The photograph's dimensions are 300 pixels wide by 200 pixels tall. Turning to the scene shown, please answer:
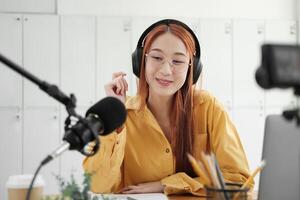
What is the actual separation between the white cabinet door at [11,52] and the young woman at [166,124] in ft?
6.27

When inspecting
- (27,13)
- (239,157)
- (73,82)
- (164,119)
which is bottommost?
(239,157)

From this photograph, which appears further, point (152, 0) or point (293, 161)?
point (152, 0)

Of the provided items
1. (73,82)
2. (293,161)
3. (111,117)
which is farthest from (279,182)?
(73,82)

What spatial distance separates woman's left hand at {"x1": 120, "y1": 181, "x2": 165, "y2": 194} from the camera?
4.98 feet

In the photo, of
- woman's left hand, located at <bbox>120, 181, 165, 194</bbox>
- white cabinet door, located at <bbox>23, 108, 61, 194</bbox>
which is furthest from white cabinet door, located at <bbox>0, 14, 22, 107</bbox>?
woman's left hand, located at <bbox>120, 181, 165, 194</bbox>

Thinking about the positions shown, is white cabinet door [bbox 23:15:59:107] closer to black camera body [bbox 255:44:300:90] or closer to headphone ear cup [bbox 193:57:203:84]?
headphone ear cup [bbox 193:57:203:84]

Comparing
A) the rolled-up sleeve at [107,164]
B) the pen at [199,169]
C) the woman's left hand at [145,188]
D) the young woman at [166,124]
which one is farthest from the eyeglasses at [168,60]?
the pen at [199,169]

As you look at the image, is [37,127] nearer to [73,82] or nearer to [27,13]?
[73,82]

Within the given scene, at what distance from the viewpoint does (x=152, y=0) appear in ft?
12.7

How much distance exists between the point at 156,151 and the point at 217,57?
7.14 feet

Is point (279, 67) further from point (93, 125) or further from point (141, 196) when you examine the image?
point (141, 196)

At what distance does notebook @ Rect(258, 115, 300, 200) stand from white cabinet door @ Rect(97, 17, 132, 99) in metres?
2.47

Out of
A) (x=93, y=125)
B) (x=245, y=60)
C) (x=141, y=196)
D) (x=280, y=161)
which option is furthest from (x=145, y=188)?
(x=245, y=60)

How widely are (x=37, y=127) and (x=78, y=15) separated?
3.05 feet
